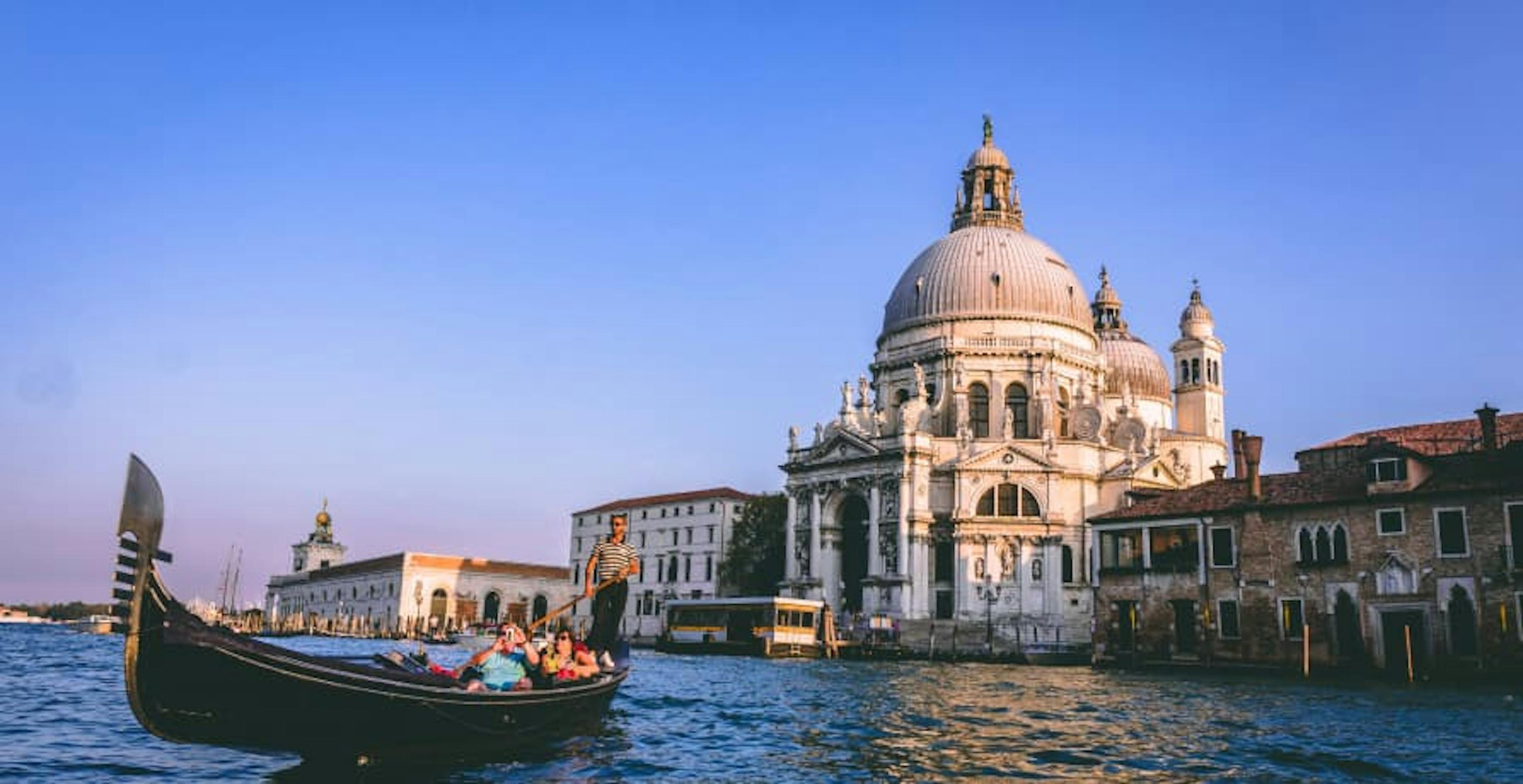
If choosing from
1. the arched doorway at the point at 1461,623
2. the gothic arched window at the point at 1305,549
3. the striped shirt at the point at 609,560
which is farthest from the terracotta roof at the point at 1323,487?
the striped shirt at the point at 609,560

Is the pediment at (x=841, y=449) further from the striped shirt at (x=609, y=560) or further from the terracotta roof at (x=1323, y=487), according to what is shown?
the striped shirt at (x=609, y=560)

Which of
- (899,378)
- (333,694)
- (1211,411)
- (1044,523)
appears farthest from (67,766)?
(1211,411)

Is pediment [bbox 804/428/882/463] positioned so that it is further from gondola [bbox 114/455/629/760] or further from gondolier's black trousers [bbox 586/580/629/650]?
gondola [bbox 114/455/629/760]

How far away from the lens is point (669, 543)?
72.6 m

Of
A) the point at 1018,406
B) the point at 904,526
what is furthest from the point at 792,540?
the point at 1018,406

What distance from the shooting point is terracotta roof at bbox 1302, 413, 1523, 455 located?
35375 mm

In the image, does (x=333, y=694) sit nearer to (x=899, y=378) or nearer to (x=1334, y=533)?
(x=1334, y=533)

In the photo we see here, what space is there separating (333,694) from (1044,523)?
150 feet

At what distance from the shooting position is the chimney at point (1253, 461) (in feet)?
117

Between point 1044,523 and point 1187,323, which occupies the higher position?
point 1187,323

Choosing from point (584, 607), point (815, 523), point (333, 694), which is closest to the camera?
point (333, 694)

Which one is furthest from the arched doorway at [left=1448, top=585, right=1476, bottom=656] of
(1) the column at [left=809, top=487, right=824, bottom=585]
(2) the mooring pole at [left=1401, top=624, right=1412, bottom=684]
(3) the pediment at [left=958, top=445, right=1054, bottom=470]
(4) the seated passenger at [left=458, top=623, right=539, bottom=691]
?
(1) the column at [left=809, top=487, right=824, bottom=585]

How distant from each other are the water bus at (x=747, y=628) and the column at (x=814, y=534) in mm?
4273

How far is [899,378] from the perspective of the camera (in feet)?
206
